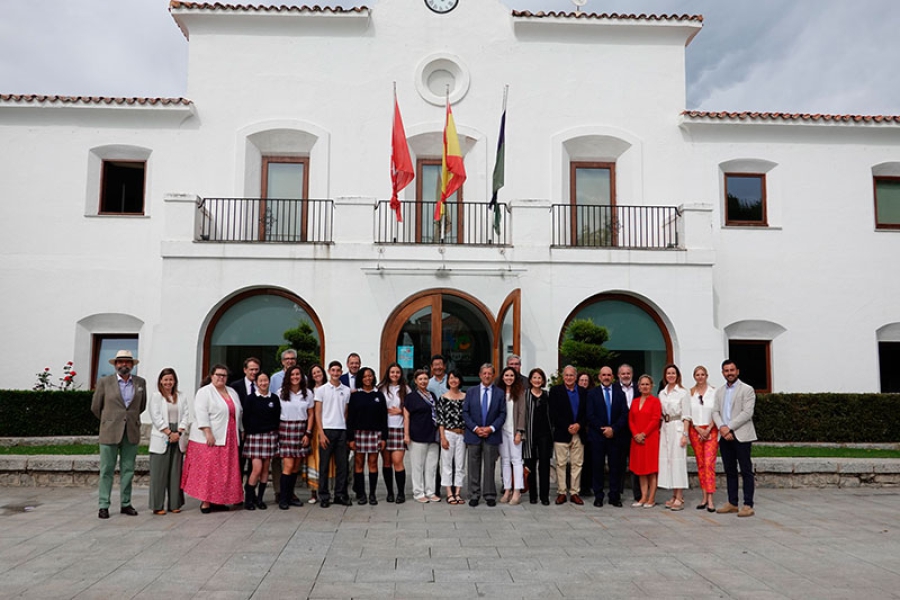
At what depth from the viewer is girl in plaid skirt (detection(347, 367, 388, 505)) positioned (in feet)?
29.4

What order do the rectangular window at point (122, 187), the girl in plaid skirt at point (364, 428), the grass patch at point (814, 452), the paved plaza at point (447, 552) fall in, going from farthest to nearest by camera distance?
1. the rectangular window at point (122, 187)
2. the grass patch at point (814, 452)
3. the girl in plaid skirt at point (364, 428)
4. the paved plaza at point (447, 552)

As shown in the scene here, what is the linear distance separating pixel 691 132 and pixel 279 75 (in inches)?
352

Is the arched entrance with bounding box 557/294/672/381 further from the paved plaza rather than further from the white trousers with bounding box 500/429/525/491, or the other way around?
the white trousers with bounding box 500/429/525/491

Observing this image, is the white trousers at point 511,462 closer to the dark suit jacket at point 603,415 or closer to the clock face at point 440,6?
the dark suit jacket at point 603,415

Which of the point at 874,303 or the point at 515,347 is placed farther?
the point at 874,303

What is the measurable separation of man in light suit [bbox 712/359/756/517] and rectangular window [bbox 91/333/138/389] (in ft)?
37.8

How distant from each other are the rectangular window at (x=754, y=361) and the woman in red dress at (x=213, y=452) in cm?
1088

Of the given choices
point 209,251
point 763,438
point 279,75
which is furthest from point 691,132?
point 209,251

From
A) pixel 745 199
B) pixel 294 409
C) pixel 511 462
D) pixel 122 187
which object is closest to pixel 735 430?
pixel 511 462

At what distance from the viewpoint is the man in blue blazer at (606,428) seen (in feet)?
30.1

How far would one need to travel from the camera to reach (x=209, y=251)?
1330cm

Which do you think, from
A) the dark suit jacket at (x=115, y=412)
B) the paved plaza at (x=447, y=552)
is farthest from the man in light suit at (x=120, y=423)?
the paved plaza at (x=447, y=552)

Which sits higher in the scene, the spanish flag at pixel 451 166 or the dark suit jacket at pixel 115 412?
the spanish flag at pixel 451 166

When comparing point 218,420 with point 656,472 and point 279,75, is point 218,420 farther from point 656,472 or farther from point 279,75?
point 279,75
